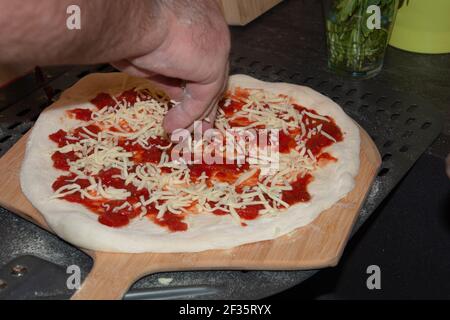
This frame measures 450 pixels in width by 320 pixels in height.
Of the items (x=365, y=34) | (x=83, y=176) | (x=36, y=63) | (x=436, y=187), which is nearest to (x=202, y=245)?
(x=83, y=176)

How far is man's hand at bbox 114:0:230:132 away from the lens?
47.5 inches

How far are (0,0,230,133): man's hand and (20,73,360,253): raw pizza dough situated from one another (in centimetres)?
25

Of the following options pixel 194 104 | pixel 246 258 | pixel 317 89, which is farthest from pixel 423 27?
pixel 246 258

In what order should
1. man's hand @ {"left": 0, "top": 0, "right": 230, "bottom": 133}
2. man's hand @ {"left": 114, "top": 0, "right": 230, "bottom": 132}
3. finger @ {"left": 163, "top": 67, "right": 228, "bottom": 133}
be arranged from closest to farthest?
man's hand @ {"left": 0, "top": 0, "right": 230, "bottom": 133}, man's hand @ {"left": 114, "top": 0, "right": 230, "bottom": 132}, finger @ {"left": 163, "top": 67, "right": 228, "bottom": 133}

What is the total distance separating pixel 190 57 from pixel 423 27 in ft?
3.20

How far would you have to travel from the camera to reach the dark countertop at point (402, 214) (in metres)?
1.64

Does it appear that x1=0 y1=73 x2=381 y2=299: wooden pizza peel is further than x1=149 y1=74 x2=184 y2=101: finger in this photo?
No

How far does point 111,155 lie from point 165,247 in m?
0.36

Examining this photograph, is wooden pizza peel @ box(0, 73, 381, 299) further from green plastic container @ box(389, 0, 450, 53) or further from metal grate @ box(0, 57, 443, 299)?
green plastic container @ box(389, 0, 450, 53)

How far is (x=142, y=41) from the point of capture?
116 cm

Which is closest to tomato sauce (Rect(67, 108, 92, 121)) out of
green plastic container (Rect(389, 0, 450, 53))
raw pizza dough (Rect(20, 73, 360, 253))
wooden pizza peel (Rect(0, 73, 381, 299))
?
raw pizza dough (Rect(20, 73, 360, 253))

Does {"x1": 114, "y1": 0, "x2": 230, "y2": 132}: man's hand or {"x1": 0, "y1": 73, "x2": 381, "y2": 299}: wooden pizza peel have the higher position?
{"x1": 114, "y1": 0, "x2": 230, "y2": 132}: man's hand

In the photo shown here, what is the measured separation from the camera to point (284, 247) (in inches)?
51.3

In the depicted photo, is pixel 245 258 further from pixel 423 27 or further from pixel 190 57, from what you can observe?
pixel 423 27
